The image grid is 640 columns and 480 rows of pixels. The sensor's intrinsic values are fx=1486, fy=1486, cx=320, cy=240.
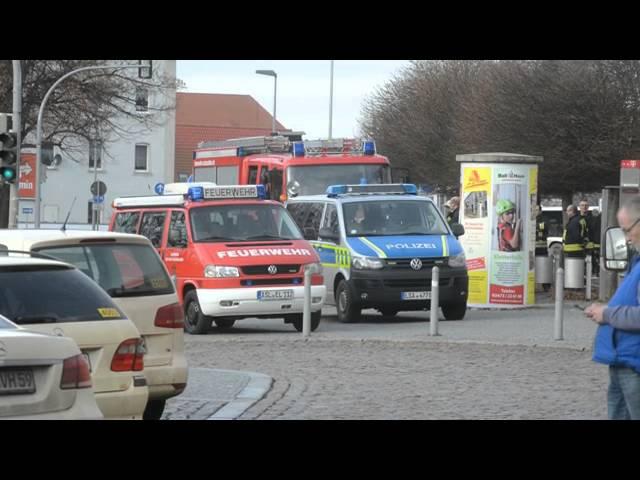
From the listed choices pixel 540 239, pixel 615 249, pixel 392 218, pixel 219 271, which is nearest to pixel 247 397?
pixel 615 249

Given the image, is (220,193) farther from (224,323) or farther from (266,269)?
(224,323)

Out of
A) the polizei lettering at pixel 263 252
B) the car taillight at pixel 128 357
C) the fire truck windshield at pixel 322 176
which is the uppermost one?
the fire truck windshield at pixel 322 176

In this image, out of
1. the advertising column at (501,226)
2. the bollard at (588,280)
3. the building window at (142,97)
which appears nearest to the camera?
the advertising column at (501,226)

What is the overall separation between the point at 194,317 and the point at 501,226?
711cm

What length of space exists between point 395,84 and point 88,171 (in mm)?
26640

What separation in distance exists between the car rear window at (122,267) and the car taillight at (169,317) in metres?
0.20

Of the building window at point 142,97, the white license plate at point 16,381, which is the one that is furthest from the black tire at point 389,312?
the building window at point 142,97

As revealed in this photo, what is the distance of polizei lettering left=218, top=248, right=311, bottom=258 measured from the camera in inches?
824

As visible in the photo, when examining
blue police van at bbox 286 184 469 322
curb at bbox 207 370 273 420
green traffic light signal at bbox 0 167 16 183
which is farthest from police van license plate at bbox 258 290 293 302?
green traffic light signal at bbox 0 167 16 183

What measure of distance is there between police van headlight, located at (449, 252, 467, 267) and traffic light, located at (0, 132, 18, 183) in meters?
8.38

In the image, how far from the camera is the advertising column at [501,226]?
2598cm

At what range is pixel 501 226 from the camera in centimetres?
2605

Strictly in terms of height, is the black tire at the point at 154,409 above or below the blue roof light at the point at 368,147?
below

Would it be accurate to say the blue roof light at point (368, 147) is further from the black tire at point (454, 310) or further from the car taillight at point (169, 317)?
the car taillight at point (169, 317)
